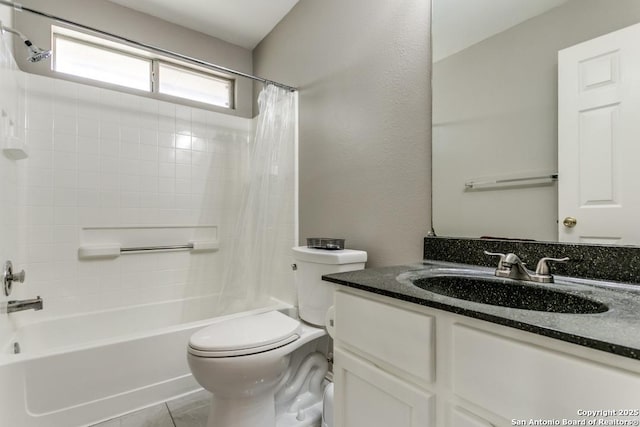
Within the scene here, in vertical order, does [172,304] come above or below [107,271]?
below

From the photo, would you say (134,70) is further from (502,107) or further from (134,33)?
(502,107)

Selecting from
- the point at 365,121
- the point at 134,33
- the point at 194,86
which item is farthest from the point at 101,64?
the point at 365,121

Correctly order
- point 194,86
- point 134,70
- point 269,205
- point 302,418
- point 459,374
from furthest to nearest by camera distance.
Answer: point 194,86
point 134,70
point 269,205
point 302,418
point 459,374

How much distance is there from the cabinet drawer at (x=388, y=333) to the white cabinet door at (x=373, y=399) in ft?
0.12

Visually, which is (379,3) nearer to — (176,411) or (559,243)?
(559,243)

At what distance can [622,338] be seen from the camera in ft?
1.49

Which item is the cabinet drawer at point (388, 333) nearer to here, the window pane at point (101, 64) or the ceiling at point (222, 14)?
the ceiling at point (222, 14)

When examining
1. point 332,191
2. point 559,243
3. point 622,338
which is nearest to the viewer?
point 622,338

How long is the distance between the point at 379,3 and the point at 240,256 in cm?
177

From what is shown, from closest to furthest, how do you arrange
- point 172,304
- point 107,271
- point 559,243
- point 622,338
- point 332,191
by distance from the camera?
point 622,338 < point 559,243 < point 332,191 < point 107,271 < point 172,304

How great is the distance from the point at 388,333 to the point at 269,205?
1538mm

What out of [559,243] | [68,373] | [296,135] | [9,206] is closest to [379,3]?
[296,135]

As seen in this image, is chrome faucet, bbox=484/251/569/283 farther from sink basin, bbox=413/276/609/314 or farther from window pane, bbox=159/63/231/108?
window pane, bbox=159/63/231/108

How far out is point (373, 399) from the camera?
815mm
